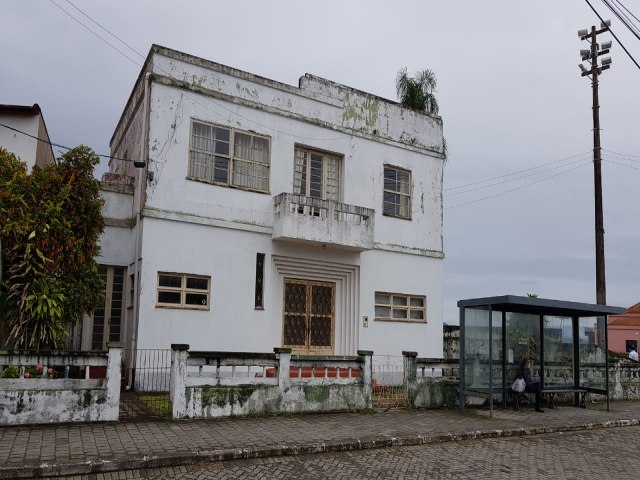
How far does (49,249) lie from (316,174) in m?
7.91

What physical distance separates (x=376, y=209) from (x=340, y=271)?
7.29ft

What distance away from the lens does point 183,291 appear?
47.9 ft

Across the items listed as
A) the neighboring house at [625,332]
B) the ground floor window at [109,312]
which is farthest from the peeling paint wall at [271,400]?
the neighboring house at [625,332]

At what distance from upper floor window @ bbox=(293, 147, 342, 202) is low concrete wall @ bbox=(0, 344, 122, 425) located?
8215mm

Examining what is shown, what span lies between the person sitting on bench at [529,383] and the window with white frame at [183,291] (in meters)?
7.57

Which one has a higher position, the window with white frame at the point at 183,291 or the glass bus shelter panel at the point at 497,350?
the window with white frame at the point at 183,291

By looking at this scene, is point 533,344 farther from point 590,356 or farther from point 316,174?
point 316,174

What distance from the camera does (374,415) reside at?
12.2m

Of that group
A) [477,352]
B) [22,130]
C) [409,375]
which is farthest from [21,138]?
[477,352]

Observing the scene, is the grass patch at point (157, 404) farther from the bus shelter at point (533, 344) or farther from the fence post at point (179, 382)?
the bus shelter at point (533, 344)

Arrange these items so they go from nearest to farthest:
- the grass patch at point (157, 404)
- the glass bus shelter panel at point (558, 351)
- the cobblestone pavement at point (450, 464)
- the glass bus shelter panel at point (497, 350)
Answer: the cobblestone pavement at point (450, 464) < the grass patch at point (157, 404) < the glass bus shelter panel at point (497, 350) < the glass bus shelter panel at point (558, 351)

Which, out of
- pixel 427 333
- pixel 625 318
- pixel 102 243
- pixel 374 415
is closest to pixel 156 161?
pixel 102 243

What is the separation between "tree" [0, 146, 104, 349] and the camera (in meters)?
11.6

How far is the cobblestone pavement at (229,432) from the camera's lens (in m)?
8.07
